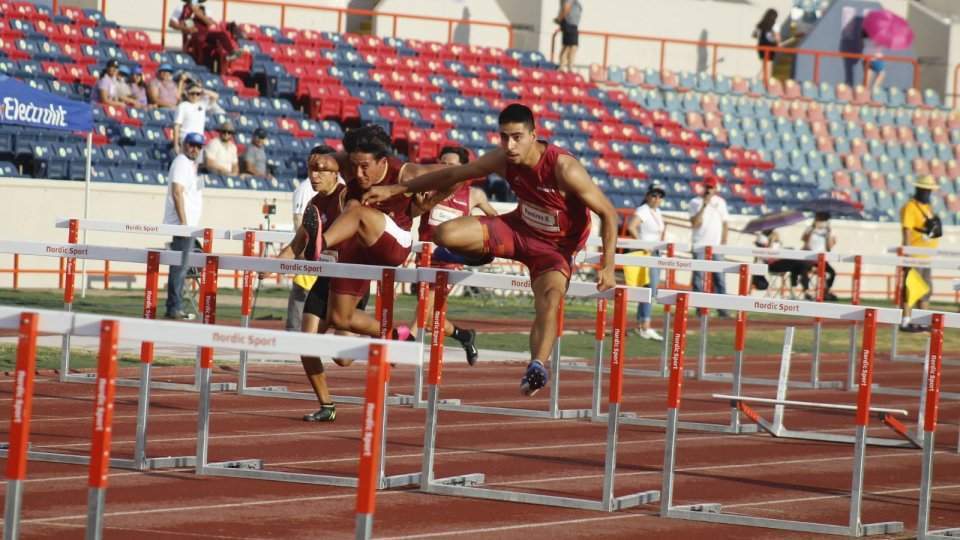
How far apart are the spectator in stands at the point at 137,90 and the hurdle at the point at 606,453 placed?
16.9 metres

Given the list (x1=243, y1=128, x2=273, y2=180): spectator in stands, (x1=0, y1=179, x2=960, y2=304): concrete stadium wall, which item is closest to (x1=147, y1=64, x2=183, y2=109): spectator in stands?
(x1=243, y1=128, x2=273, y2=180): spectator in stands

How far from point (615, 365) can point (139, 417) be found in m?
2.37

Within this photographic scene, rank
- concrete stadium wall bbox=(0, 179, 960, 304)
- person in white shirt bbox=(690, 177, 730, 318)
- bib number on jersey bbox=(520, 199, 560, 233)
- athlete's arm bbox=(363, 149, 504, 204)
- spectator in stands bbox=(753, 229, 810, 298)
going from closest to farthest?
athlete's arm bbox=(363, 149, 504, 204) < bib number on jersey bbox=(520, 199, 560, 233) < concrete stadium wall bbox=(0, 179, 960, 304) < person in white shirt bbox=(690, 177, 730, 318) < spectator in stands bbox=(753, 229, 810, 298)

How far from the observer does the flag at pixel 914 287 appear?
19.2m

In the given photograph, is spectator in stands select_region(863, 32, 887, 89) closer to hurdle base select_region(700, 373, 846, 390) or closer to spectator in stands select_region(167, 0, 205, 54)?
spectator in stands select_region(167, 0, 205, 54)

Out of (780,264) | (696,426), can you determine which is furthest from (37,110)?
(780,264)

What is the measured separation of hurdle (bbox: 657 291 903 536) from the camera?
8102 millimetres

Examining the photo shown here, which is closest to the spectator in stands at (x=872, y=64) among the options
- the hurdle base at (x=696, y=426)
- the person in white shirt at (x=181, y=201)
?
the person in white shirt at (x=181, y=201)

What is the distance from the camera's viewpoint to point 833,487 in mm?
9812

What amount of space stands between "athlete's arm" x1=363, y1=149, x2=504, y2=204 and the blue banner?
9627 mm

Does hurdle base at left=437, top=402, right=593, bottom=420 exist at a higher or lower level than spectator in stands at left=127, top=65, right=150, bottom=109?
lower

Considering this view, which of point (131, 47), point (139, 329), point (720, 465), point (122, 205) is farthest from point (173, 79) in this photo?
point (139, 329)

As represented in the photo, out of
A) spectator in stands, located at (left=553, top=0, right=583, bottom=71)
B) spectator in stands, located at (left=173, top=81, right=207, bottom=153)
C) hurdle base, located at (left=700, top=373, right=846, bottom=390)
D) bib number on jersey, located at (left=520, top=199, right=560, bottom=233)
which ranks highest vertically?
spectator in stands, located at (left=553, top=0, right=583, bottom=71)

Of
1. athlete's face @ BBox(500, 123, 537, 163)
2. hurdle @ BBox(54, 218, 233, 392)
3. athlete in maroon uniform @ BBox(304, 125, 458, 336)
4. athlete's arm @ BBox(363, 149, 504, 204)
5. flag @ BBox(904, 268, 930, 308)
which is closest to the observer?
athlete's face @ BBox(500, 123, 537, 163)
